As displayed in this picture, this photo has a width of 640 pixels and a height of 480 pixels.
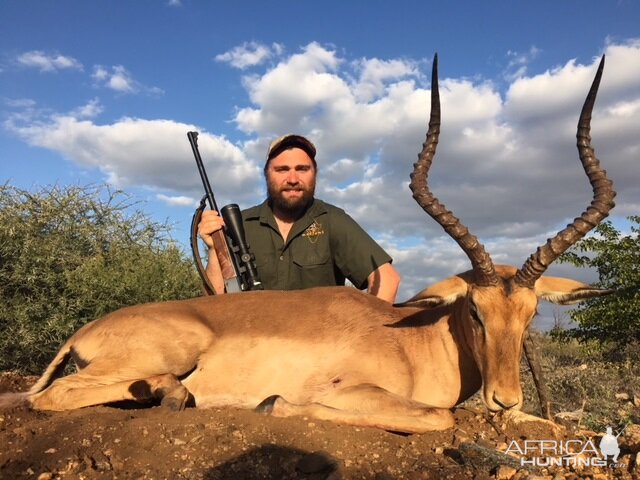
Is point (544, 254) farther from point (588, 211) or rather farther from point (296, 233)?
point (296, 233)

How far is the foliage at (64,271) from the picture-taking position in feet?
26.5

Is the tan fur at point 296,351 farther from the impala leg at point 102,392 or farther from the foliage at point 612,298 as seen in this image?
the foliage at point 612,298

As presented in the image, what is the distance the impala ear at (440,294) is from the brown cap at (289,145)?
3.80 meters

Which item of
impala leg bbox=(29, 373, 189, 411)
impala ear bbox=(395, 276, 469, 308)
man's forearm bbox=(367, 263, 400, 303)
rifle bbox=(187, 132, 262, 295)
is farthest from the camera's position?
man's forearm bbox=(367, 263, 400, 303)

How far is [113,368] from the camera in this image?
15.9ft

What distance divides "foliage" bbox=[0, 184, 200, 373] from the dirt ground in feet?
14.1

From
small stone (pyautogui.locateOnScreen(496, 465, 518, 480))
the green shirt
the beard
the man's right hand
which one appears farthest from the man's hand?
small stone (pyautogui.locateOnScreen(496, 465, 518, 480))

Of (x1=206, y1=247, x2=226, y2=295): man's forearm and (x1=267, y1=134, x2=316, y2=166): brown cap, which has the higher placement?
(x1=267, y1=134, x2=316, y2=166): brown cap

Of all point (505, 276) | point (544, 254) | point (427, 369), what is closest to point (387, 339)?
point (427, 369)

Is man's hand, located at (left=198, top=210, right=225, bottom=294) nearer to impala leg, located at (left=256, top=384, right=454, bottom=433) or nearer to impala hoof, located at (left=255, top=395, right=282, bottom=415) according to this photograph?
impala hoof, located at (left=255, top=395, right=282, bottom=415)

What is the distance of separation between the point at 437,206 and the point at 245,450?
2603 millimetres

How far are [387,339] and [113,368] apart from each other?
2368 millimetres

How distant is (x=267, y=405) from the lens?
4438 millimetres

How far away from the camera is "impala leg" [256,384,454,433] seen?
163 inches
